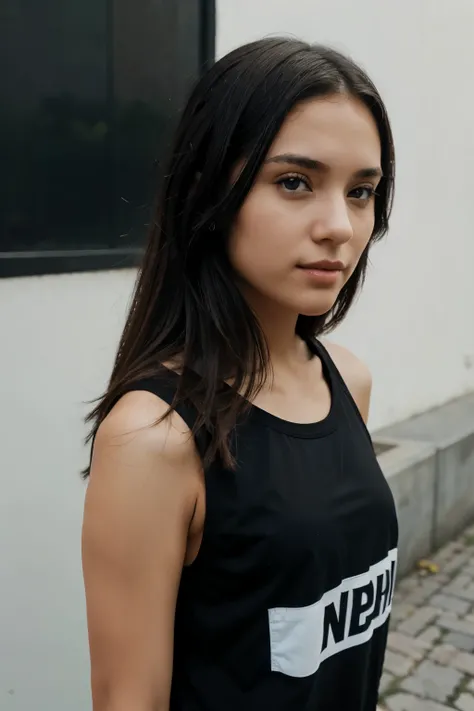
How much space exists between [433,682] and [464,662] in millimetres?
238

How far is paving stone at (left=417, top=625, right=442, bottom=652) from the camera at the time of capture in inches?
137

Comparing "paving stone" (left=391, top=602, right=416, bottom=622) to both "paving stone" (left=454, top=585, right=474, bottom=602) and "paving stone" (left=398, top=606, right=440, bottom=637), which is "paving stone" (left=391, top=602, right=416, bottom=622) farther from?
"paving stone" (left=454, top=585, right=474, bottom=602)

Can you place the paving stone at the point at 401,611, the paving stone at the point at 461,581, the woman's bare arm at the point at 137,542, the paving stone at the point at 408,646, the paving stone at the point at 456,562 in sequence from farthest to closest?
the paving stone at the point at 456,562 → the paving stone at the point at 461,581 → the paving stone at the point at 401,611 → the paving stone at the point at 408,646 → the woman's bare arm at the point at 137,542

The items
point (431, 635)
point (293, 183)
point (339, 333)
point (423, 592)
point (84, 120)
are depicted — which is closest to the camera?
point (293, 183)

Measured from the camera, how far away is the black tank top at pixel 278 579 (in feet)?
3.67

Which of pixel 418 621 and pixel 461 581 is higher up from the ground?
pixel 418 621

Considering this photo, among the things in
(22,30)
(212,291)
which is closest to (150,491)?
(212,291)

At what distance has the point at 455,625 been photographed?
3.62 metres

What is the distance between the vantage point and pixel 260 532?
A: 1.11 m

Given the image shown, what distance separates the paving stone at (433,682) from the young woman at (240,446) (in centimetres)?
200

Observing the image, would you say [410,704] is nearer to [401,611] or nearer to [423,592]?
[401,611]

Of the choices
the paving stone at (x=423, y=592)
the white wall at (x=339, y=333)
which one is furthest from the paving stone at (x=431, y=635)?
the white wall at (x=339, y=333)

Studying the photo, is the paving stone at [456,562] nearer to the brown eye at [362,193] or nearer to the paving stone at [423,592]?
the paving stone at [423,592]

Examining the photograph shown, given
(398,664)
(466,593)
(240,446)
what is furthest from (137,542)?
(466,593)
